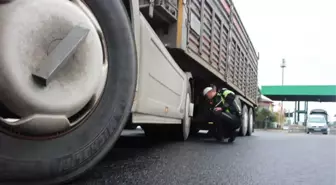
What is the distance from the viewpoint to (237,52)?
30.8ft

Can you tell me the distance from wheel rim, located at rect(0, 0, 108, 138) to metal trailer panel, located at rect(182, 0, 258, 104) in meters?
2.73

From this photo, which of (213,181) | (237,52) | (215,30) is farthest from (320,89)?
(213,181)

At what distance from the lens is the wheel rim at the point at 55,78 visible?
1526 mm

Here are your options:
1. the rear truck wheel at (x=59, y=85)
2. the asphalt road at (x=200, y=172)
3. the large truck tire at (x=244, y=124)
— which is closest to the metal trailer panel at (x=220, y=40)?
the large truck tire at (x=244, y=124)

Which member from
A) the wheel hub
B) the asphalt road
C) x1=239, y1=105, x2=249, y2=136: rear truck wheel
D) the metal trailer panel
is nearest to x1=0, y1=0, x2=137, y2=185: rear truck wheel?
the wheel hub

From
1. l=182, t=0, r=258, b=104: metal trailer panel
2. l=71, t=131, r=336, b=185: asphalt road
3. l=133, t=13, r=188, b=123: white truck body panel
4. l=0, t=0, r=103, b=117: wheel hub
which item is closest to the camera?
l=0, t=0, r=103, b=117: wheel hub

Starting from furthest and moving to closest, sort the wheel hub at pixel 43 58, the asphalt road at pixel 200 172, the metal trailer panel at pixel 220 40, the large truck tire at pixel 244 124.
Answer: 1. the large truck tire at pixel 244 124
2. the metal trailer panel at pixel 220 40
3. the asphalt road at pixel 200 172
4. the wheel hub at pixel 43 58

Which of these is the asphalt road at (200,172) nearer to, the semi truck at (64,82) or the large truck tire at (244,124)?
the semi truck at (64,82)

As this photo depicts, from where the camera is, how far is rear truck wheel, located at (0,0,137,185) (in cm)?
154

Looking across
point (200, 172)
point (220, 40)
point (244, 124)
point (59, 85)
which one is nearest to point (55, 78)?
point (59, 85)

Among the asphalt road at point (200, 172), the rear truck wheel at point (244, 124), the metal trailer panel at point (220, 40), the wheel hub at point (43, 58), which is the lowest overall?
the asphalt road at point (200, 172)

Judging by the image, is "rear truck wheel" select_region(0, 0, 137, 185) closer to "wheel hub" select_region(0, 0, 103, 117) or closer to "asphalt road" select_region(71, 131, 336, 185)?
"wheel hub" select_region(0, 0, 103, 117)

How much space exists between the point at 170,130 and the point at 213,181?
136 inches

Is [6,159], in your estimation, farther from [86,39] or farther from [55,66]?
[86,39]
